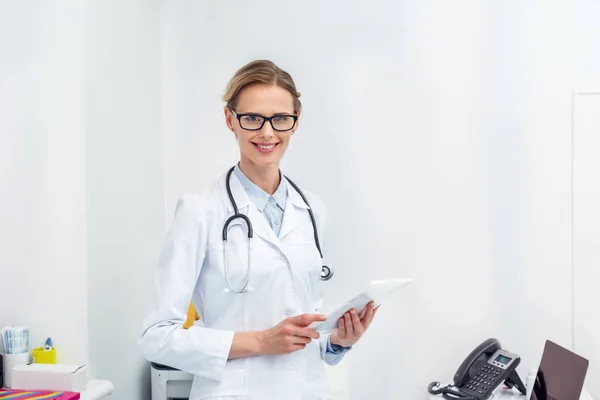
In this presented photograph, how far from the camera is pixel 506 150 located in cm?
229

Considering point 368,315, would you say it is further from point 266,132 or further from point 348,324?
point 266,132

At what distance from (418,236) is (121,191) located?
1053mm

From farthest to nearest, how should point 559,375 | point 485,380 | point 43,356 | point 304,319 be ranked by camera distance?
point 485,380, point 559,375, point 43,356, point 304,319

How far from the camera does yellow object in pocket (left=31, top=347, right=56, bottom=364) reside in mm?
1723

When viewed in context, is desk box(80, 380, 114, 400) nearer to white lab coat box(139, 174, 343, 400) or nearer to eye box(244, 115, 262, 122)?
white lab coat box(139, 174, 343, 400)

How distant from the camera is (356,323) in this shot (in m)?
1.33

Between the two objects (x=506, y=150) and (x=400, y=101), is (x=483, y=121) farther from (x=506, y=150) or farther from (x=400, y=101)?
(x=400, y=101)

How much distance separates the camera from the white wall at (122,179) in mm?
1840

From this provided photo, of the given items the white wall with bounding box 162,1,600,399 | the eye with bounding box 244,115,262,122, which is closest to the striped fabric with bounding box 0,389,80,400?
the eye with bounding box 244,115,262,122

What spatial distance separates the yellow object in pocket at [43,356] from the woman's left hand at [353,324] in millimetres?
837

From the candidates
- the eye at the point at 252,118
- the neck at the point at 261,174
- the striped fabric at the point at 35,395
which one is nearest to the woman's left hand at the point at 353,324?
the neck at the point at 261,174

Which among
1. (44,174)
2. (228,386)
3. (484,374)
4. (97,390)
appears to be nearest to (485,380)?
(484,374)

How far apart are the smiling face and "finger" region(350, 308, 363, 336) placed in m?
0.36

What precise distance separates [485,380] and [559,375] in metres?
0.23
